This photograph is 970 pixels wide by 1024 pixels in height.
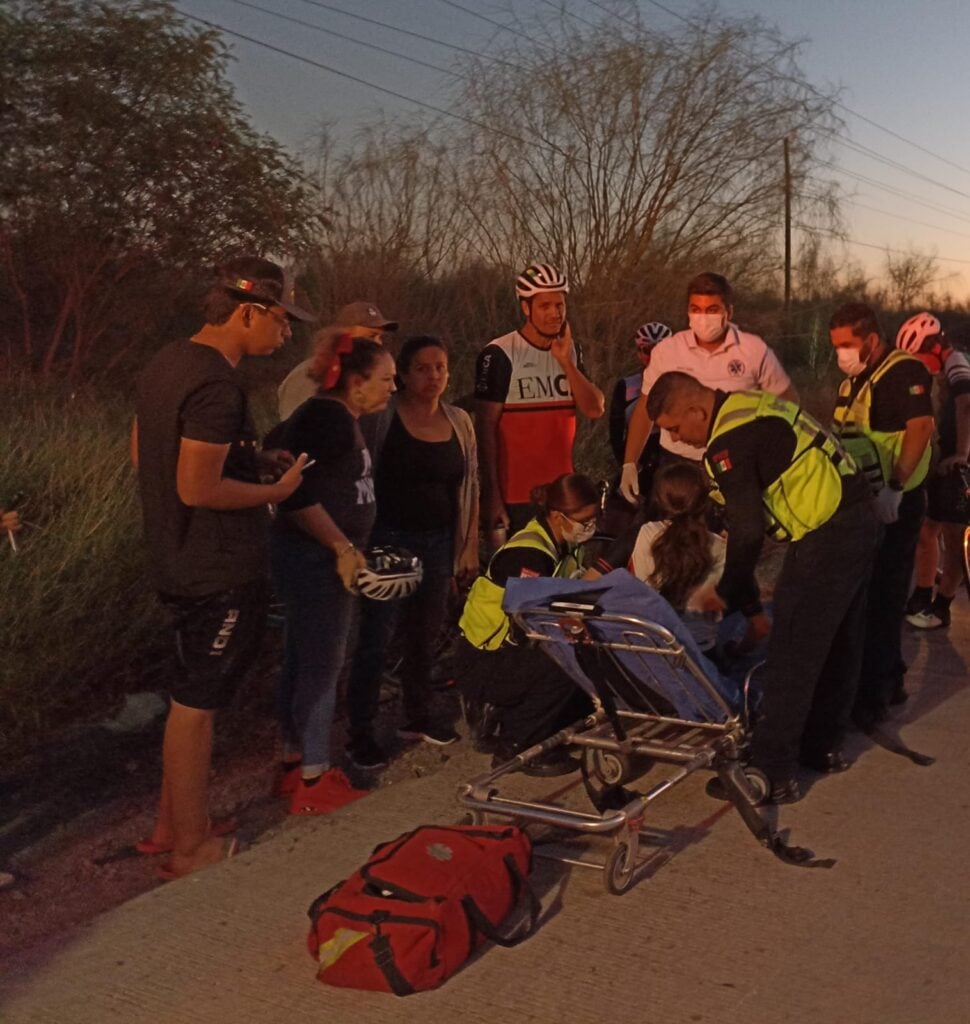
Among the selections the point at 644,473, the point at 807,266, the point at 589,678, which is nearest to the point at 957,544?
the point at 644,473

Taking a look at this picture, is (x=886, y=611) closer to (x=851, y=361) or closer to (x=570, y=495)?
(x=851, y=361)

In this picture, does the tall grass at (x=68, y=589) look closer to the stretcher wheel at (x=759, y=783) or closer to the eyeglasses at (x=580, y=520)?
the eyeglasses at (x=580, y=520)

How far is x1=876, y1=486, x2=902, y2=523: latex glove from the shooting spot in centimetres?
575

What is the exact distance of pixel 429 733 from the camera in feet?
19.1

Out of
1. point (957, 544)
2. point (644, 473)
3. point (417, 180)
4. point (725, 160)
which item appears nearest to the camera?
point (644, 473)

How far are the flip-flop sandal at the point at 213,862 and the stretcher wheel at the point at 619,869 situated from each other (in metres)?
1.25

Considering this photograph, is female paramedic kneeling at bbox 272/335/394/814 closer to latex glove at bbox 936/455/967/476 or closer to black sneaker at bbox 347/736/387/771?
black sneaker at bbox 347/736/387/771

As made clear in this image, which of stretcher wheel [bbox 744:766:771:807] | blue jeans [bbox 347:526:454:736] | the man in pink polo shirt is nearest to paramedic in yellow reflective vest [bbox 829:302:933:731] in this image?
the man in pink polo shirt

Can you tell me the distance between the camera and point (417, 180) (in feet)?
38.8

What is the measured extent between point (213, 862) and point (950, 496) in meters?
5.07

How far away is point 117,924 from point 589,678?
5.81 feet

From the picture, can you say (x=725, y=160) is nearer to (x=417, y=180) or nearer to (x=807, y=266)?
(x=417, y=180)

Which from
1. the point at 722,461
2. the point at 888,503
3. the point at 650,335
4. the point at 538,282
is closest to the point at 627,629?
the point at 722,461

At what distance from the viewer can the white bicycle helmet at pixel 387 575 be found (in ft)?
15.8
